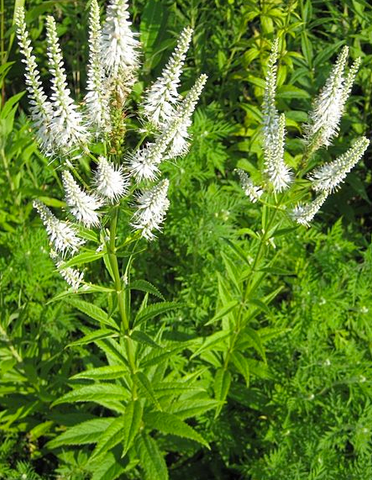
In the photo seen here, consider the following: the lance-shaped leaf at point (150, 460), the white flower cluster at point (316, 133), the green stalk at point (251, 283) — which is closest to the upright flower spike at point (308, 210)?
the white flower cluster at point (316, 133)

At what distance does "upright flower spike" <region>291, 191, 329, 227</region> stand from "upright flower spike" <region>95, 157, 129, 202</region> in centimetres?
98

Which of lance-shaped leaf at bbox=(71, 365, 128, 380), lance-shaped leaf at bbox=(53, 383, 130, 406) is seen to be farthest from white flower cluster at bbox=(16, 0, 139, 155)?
lance-shaped leaf at bbox=(53, 383, 130, 406)

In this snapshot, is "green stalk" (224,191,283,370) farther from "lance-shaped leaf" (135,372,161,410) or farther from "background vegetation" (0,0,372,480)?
"lance-shaped leaf" (135,372,161,410)

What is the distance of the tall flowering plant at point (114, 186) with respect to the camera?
2.13m

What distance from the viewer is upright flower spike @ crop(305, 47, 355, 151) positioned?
271cm

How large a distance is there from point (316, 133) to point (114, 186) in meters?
1.09

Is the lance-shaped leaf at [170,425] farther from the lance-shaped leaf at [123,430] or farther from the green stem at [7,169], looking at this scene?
the green stem at [7,169]

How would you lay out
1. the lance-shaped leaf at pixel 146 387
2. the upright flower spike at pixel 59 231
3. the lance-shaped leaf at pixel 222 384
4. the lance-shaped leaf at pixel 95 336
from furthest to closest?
1. the lance-shaped leaf at pixel 222 384
2. the lance-shaped leaf at pixel 146 387
3. the lance-shaped leaf at pixel 95 336
4. the upright flower spike at pixel 59 231

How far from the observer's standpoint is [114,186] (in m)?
2.30

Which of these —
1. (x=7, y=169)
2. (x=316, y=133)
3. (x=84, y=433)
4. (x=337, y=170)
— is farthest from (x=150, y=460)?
(x=7, y=169)

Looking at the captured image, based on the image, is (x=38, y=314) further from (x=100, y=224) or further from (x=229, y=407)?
(x=100, y=224)

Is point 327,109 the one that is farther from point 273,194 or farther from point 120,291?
point 120,291

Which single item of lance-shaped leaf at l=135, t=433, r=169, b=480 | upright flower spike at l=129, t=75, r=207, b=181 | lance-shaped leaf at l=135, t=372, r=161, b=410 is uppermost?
upright flower spike at l=129, t=75, r=207, b=181

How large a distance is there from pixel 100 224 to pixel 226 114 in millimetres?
2536
